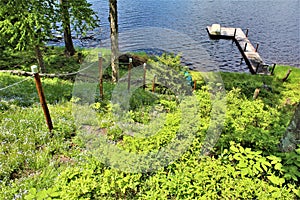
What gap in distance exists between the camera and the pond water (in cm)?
2164

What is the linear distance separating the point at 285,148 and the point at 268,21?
1166 inches

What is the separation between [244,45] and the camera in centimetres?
2384

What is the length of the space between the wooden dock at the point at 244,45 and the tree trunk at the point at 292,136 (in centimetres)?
1458

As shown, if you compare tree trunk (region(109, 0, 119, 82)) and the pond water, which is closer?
tree trunk (region(109, 0, 119, 82))

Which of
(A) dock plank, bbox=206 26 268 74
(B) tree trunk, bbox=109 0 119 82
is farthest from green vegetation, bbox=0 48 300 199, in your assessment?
(A) dock plank, bbox=206 26 268 74

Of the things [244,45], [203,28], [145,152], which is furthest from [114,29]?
[203,28]

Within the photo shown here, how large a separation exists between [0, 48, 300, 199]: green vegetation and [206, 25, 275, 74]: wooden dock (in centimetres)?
1351

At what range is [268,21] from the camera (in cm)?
2969

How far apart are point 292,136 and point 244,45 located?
2103cm

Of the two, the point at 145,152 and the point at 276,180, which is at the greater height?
the point at 145,152

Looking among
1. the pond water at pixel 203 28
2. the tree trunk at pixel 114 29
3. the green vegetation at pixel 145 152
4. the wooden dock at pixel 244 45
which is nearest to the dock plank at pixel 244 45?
the wooden dock at pixel 244 45

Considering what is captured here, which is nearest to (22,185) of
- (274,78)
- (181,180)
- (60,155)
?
(60,155)

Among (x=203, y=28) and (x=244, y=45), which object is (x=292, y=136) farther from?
(x=203, y=28)

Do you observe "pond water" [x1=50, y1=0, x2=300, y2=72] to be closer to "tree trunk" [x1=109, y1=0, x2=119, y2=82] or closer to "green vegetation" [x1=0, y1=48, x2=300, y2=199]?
"tree trunk" [x1=109, y1=0, x2=119, y2=82]
